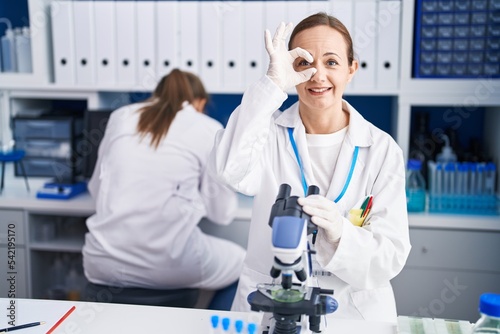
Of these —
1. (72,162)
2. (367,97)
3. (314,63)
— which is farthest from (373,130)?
(72,162)

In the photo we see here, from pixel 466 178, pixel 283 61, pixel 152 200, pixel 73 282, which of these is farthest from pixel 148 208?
pixel 466 178

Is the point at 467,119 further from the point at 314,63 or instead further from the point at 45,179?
the point at 45,179

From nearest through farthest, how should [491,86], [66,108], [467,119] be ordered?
1. [491,86]
2. [467,119]
3. [66,108]

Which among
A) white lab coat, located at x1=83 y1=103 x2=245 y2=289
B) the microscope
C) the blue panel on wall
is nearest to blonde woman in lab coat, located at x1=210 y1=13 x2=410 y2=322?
the microscope

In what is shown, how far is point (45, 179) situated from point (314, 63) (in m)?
1.86

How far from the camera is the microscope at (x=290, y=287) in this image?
910 millimetres

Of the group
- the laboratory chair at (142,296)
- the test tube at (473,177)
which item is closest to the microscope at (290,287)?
the laboratory chair at (142,296)

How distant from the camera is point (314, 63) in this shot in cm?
138

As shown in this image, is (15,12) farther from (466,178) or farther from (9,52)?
(466,178)

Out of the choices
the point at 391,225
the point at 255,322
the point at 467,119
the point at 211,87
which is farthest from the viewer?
the point at 467,119

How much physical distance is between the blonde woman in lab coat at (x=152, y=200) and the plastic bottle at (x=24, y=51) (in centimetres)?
91

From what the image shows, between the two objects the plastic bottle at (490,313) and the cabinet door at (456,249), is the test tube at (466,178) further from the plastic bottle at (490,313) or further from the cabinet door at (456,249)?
the plastic bottle at (490,313)

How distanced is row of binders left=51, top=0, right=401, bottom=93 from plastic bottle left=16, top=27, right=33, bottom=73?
9.0 inches

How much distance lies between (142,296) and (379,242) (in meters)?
0.98
